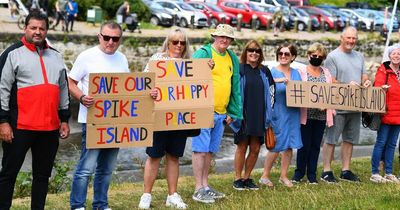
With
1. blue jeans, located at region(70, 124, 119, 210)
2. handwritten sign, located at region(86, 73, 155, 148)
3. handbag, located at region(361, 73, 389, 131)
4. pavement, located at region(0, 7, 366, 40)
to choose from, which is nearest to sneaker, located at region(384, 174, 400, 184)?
handbag, located at region(361, 73, 389, 131)

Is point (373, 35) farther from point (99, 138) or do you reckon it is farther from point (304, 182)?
point (99, 138)

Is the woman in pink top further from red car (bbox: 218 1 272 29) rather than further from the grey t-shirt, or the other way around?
red car (bbox: 218 1 272 29)

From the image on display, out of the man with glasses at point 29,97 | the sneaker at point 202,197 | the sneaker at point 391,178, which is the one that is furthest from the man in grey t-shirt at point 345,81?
the man with glasses at point 29,97

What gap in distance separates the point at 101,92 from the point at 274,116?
9.47 ft

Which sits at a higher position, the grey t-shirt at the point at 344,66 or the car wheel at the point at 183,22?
the grey t-shirt at the point at 344,66

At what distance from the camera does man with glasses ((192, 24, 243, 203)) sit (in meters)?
8.88

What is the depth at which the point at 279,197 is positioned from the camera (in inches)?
352

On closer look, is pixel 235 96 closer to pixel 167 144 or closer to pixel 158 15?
pixel 167 144

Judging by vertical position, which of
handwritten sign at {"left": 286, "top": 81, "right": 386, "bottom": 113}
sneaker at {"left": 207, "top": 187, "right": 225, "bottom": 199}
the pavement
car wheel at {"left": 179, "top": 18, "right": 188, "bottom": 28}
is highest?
handwritten sign at {"left": 286, "top": 81, "right": 386, "bottom": 113}

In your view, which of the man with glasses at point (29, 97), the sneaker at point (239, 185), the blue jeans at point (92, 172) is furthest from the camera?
the sneaker at point (239, 185)

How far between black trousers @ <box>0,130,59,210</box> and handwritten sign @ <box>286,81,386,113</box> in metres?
3.40

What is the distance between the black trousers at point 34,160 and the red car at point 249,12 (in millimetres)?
27789

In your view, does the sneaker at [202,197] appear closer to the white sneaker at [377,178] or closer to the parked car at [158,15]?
the white sneaker at [377,178]

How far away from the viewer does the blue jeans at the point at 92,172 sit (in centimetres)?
787
